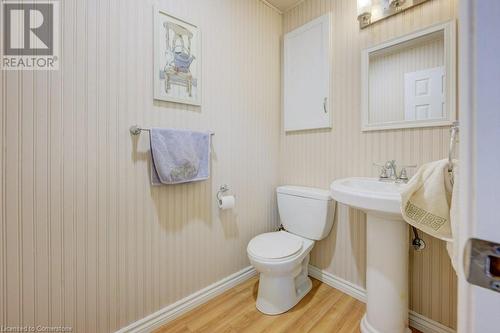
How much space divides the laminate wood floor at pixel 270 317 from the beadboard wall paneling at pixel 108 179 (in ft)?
0.54

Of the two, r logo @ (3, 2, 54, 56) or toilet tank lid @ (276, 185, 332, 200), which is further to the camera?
toilet tank lid @ (276, 185, 332, 200)

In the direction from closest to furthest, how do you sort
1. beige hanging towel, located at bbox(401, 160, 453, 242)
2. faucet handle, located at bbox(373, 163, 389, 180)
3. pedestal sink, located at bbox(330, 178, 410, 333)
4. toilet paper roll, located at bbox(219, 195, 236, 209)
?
beige hanging towel, located at bbox(401, 160, 453, 242), pedestal sink, located at bbox(330, 178, 410, 333), faucet handle, located at bbox(373, 163, 389, 180), toilet paper roll, located at bbox(219, 195, 236, 209)

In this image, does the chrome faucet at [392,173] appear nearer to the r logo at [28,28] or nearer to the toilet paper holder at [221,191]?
the toilet paper holder at [221,191]

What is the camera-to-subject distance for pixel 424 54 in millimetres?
1334

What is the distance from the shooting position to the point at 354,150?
5.28ft

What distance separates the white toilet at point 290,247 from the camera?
4.74 ft

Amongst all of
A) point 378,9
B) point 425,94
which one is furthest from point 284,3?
point 425,94

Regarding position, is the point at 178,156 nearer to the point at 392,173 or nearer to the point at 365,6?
the point at 392,173

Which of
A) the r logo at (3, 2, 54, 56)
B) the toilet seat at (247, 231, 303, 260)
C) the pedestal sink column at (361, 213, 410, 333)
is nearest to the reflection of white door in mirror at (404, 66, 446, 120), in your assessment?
the pedestal sink column at (361, 213, 410, 333)

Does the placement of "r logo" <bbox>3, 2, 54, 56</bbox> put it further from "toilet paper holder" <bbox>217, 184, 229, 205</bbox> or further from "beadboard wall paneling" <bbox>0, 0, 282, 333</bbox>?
"toilet paper holder" <bbox>217, 184, 229, 205</bbox>

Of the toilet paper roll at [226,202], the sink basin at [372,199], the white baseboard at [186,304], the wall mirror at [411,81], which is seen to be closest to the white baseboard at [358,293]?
the white baseboard at [186,304]

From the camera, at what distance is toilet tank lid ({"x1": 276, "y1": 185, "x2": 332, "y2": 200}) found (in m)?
1.63

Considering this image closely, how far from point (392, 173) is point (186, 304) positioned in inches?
61.2

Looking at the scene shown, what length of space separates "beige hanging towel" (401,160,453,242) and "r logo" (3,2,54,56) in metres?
1.63
